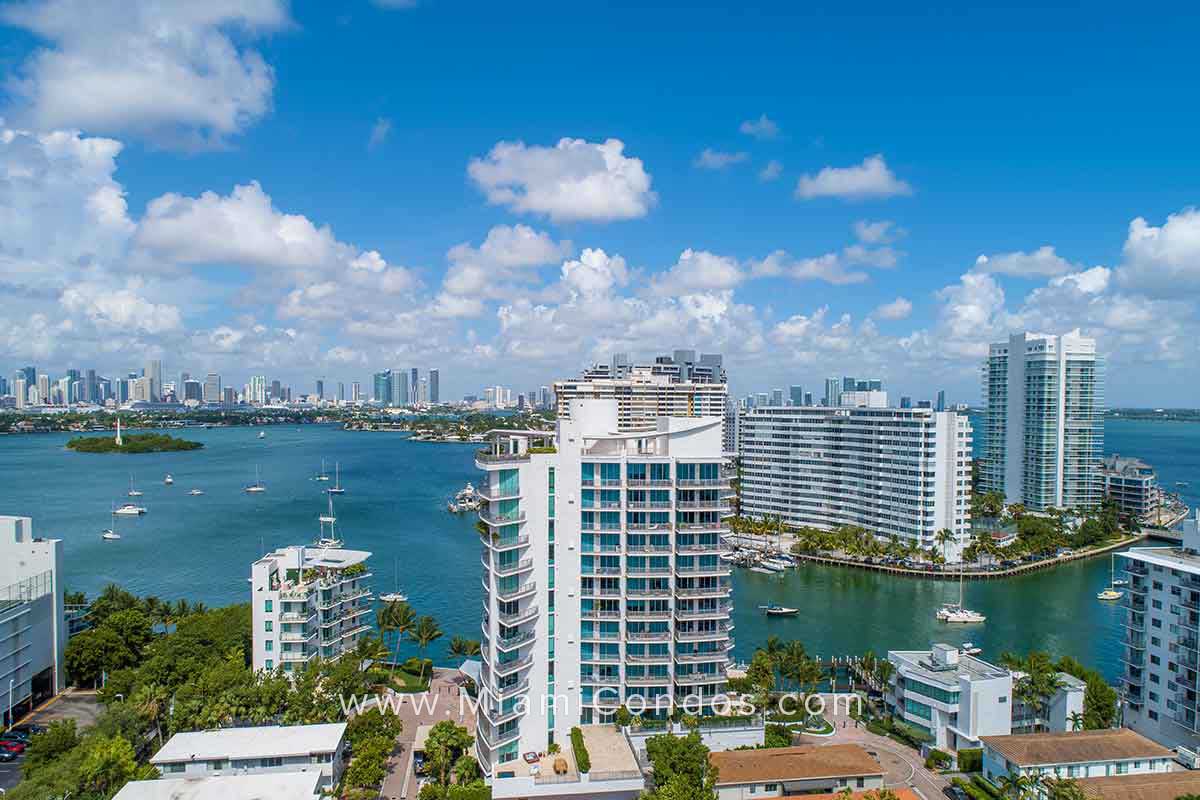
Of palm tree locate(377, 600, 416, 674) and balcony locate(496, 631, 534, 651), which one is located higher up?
balcony locate(496, 631, 534, 651)

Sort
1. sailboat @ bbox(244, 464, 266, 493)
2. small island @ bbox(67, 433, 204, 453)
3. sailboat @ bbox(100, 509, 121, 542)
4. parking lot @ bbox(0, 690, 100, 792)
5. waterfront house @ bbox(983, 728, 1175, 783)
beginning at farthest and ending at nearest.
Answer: small island @ bbox(67, 433, 204, 453) → sailboat @ bbox(244, 464, 266, 493) → sailboat @ bbox(100, 509, 121, 542) → parking lot @ bbox(0, 690, 100, 792) → waterfront house @ bbox(983, 728, 1175, 783)

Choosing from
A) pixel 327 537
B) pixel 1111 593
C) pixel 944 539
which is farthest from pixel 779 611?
pixel 327 537

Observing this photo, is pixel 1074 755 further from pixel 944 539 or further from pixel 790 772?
pixel 944 539

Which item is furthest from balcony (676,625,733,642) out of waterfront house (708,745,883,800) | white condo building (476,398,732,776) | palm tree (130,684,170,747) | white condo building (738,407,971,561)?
white condo building (738,407,971,561)

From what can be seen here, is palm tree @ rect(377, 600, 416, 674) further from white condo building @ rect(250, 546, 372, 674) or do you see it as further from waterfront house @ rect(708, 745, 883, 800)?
waterfront house @ rect(708, 745, 883, 800)

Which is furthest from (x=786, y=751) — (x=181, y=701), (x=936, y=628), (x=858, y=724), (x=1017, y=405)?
(x=1017, y=405)

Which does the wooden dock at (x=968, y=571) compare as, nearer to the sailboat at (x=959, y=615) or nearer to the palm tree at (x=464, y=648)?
the sailboat at (x=959, y=615)

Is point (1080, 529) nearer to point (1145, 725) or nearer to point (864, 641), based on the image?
point (864, 641)
